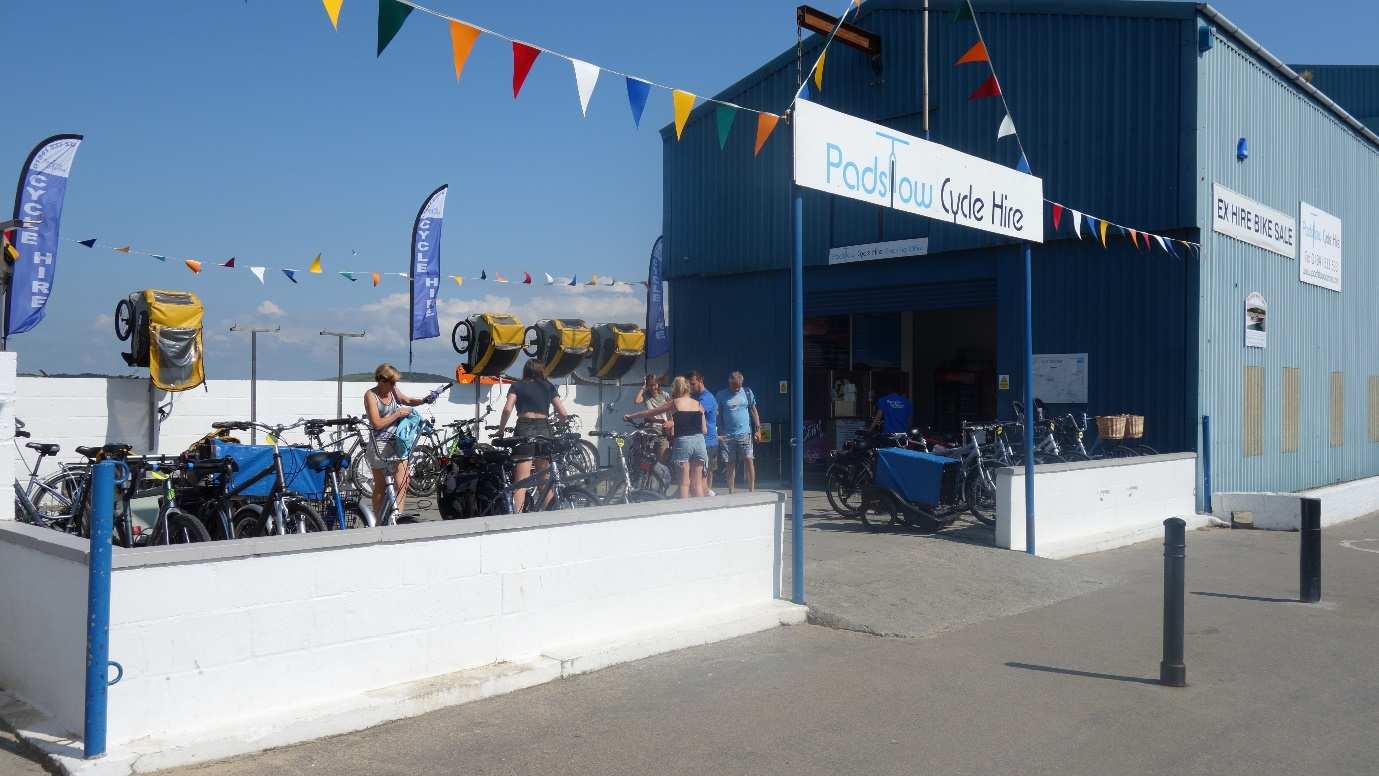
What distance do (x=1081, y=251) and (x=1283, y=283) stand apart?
4.05 m

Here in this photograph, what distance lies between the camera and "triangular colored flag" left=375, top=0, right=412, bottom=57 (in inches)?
245

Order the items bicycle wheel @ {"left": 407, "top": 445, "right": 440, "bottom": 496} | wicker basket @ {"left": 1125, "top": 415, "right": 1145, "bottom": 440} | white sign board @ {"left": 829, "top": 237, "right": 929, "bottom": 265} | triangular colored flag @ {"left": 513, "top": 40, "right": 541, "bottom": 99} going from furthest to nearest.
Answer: white sign board @ {"left": 829, "top": 237, "right": 929, "bottom": 265}
bicycle wheel @ {"left": 407, "top": 445, "right": 440, "bottom": 496}
wicker basket @ {"left": 1125, "top": 415, "right": 1145, "bottom": 440}
triangular colored flag @ {"left": 513, "top": 40, "right": 541, "bottom": 99}

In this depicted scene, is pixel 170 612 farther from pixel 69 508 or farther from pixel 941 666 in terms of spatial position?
pixel 69 508

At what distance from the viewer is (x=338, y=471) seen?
8.27 metres

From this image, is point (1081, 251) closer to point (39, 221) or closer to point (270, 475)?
point (270, 475)

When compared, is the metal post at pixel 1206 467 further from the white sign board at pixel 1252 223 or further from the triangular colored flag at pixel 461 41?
the triangular colored flag at pixel 461 41

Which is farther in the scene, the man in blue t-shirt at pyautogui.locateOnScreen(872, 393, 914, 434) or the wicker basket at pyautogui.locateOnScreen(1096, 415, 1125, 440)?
the man in blue t-shirt at pyautogui.locateOnScreen(872, 393, 914, 434)

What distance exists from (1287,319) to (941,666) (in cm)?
1418

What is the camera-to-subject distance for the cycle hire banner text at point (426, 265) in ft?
62.0

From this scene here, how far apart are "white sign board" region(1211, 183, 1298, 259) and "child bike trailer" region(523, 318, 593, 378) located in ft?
38.6

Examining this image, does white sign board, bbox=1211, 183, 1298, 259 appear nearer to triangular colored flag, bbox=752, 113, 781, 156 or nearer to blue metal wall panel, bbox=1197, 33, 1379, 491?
blue metal wall panel, bbox=1197, 33, 1379, 491

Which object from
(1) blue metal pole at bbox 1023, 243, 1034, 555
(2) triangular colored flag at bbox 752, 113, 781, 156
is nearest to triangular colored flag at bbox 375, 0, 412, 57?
(2) triangular colored flag at bbox 752, 113, 781, 156

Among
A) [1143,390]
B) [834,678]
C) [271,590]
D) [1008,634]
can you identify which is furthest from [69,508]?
[1143,390]

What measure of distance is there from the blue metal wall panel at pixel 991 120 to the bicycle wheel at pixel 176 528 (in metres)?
13.2
